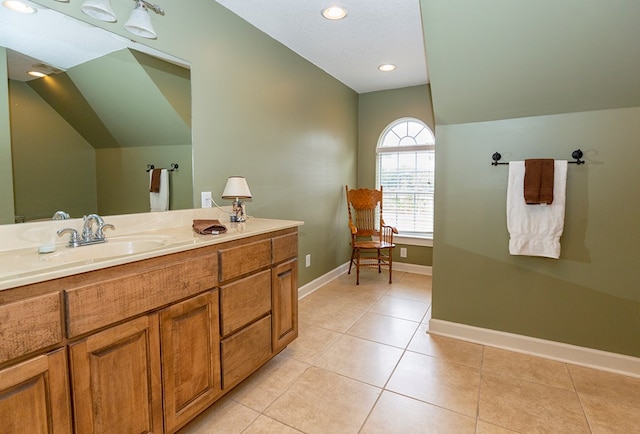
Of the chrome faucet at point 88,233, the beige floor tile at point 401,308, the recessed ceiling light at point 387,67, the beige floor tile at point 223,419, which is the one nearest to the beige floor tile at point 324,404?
the beige floor tile at point 223,419

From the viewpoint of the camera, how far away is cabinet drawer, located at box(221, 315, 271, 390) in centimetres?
166

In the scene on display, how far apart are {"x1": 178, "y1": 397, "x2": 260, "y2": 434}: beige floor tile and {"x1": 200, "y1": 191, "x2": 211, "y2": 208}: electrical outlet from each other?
122 cm

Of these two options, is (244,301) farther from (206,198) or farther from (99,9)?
(99,9)

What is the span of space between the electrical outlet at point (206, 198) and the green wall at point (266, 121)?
0.11ft

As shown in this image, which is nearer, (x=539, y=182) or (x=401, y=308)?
(x=539, y=182)

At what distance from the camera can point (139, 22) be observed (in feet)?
5.45

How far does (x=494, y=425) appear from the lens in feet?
5.23

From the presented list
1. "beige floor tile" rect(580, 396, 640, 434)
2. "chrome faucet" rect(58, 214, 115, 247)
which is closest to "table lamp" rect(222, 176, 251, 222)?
"chrome faucet" rect(58, 214, 115, 247)

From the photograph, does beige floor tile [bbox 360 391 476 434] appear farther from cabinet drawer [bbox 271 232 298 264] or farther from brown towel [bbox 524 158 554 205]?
brown towel [bbox 524 158 554 205]

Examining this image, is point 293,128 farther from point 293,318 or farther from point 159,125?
point 293,318

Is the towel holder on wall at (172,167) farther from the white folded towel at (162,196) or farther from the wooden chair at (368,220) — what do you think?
the wooden chair at (368,220)

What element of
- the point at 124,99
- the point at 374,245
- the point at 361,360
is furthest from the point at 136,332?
the point at 374,245

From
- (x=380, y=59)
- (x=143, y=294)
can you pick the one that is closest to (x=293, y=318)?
(x=143, y=294)

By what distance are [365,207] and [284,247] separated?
2.26 meters
